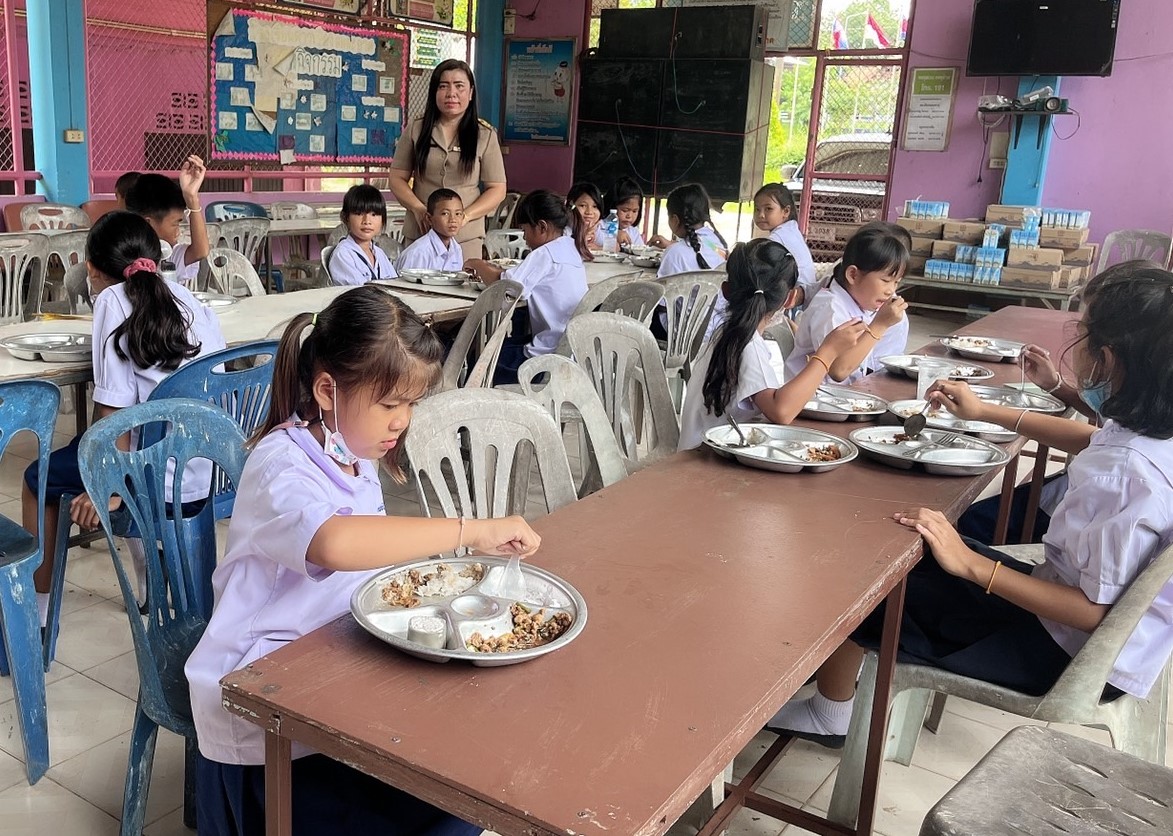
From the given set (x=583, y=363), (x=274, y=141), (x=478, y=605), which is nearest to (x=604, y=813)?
(x=478, y=605)

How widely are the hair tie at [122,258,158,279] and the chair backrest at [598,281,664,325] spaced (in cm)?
182

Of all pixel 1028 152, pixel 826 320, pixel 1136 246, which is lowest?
pixel 826 320

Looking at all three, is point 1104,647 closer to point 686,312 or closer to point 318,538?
point 318,538

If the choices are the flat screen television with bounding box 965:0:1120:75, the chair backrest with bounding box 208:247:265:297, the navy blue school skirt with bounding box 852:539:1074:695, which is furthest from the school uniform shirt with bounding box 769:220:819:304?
the navy blue school skirt with bounding box 852:539:1074:695

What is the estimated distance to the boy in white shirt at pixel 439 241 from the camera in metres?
4.92

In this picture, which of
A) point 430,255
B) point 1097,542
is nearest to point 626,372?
point 1097,542

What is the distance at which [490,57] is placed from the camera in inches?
391

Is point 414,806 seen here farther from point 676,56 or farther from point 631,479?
point 676,56

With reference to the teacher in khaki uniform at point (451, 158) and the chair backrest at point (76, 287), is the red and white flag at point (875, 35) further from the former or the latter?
the chair backrest at point (76, 287)

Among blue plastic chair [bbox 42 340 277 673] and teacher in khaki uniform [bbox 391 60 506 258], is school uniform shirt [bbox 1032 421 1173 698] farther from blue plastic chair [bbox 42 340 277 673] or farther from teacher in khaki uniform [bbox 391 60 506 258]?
teacher in khaki uniform [bbox 391 60 506 258]

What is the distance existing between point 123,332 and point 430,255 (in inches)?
98.4

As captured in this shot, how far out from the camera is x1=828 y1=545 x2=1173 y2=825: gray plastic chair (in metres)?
1.65

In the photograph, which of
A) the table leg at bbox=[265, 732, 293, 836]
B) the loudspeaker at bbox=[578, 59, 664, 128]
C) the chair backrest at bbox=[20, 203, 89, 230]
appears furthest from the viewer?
the loudspeaker at bbox=[578, 59, 664, 128]

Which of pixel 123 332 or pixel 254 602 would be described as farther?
pixel 123 332
